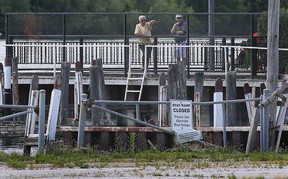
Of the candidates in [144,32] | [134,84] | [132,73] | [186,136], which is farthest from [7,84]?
[186,136]

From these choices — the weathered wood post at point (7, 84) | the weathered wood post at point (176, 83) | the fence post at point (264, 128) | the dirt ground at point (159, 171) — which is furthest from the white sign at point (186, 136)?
the weathered wood post at point (7, 84)

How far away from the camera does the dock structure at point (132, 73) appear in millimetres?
30234

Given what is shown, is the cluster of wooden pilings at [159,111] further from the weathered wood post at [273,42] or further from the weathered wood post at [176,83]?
the weathered wood post at [273,42]

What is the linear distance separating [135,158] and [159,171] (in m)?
2.35

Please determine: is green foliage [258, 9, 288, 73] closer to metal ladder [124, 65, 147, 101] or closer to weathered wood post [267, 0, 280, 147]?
metal ladder [124, 65, 147, 101]

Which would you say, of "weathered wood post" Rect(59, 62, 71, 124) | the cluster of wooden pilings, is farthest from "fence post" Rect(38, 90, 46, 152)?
"weathered wood post" Rect(59, 62, 71, 124)

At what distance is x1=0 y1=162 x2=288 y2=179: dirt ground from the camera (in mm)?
19516

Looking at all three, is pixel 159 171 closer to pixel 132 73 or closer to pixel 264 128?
pixel 264 128

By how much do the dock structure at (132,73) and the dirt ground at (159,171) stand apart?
621cm

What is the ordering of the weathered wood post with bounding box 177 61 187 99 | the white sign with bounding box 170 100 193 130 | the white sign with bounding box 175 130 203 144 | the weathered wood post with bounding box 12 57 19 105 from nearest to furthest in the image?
the white sign with bounding box 170 100 193 130, the white sign with bounding box 175 130 203 144, the weathered wood post with bounding box 177 61 187 99, the weathered wood post with bounding box 12 57 19 105

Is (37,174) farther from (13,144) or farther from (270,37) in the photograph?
(13,144)

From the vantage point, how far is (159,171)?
20.1 m

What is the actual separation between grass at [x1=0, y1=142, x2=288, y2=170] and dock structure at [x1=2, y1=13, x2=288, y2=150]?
391 centimetres

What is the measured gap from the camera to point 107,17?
40969 mm
